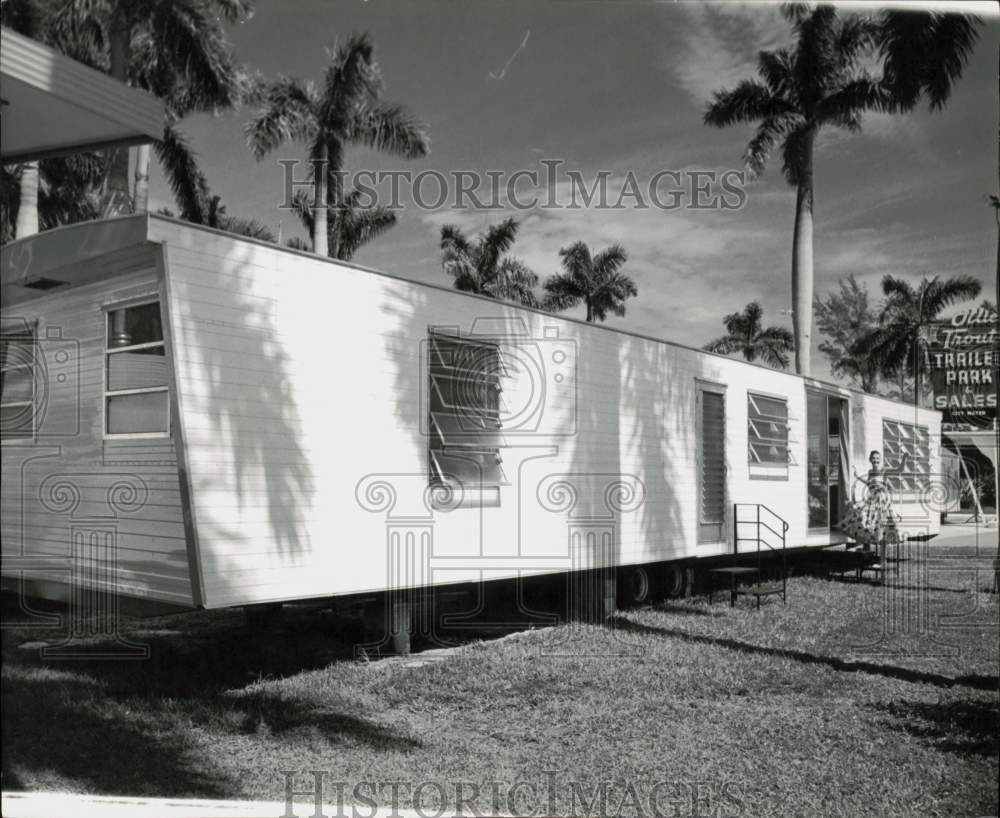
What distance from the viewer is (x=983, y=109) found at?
29.6 feet

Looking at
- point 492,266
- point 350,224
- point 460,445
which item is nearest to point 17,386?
point 460,445

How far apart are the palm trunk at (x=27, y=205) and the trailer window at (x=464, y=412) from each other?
2.90 m

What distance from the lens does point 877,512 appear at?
12422 millimetres

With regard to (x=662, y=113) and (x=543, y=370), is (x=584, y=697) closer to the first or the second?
(x=543, y=370)

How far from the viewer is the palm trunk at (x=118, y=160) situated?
27.0 feet

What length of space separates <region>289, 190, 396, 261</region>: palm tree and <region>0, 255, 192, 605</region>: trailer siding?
15.4 meters

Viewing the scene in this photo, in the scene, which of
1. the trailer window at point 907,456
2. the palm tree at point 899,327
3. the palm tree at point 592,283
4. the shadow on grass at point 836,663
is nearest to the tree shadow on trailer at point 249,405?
the shadow on grass at point 836,663

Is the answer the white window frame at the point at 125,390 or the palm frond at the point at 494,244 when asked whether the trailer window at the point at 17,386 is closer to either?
the white window frame at the point at 125,390

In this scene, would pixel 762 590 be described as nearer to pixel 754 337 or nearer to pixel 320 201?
pixel 320 201

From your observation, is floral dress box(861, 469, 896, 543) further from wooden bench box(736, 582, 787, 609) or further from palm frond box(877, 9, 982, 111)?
palm frond box(877, 9, 982, 111)

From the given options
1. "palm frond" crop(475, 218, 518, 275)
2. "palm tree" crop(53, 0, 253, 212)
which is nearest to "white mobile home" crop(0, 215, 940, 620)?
"palm tree" crop(53, 0, 253, 212)

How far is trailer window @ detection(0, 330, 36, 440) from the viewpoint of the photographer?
6305 millimetres

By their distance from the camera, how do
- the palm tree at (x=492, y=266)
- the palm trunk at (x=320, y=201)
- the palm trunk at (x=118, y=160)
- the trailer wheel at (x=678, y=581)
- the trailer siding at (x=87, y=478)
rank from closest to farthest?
the trailer siding at (x=87, y=478) → the palm trunk at (x=118, y=160) → the trailer wheel at (x=678, y=581) → the palm trunk at (x=320, y=201) → the palm tree at (x=492, y=266)

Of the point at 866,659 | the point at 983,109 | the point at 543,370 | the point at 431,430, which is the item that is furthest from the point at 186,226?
the point at 983,109
